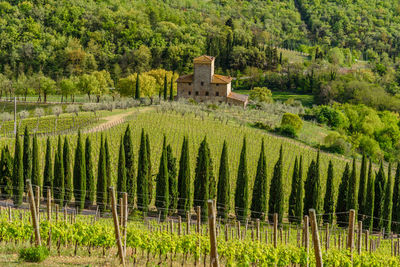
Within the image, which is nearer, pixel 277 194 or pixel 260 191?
pixel 277 194

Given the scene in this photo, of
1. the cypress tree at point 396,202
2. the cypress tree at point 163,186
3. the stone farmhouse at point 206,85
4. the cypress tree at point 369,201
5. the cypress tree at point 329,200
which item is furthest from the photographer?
the stone farmhouse at point 206,85

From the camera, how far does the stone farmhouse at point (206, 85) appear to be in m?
82.8

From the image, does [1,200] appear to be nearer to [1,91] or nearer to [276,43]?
[1,91]

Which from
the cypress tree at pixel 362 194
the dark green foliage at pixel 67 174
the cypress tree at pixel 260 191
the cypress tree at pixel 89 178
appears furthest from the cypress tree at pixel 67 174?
the cypress tree at pixel 362 194

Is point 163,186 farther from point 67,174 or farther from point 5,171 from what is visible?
point 5,171

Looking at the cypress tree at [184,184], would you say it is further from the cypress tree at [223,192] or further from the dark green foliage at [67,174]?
the dark green foliage at [67,174]

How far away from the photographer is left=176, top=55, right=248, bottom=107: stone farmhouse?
8281 centimetres

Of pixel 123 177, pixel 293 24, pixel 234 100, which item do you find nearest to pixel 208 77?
pixel 234 100

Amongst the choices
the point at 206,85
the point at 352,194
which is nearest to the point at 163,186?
the point at 352,194

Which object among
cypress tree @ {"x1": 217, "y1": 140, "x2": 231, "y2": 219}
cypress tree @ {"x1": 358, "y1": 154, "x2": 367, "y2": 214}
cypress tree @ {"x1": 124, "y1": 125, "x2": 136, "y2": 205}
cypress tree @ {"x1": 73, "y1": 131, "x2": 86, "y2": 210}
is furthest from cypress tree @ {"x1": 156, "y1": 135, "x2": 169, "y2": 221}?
cypress tree @ {"x1": 358, "y1": 154, "x2": 367, "y2": 214}

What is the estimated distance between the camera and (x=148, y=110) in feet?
215

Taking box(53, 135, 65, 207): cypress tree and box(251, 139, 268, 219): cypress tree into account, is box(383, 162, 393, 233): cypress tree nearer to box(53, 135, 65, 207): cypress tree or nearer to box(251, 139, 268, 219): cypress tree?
box(251, 139, 268, 219): cypress tree

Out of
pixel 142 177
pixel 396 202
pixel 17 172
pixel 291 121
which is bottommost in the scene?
pixel 396 202

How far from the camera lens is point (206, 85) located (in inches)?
3307
